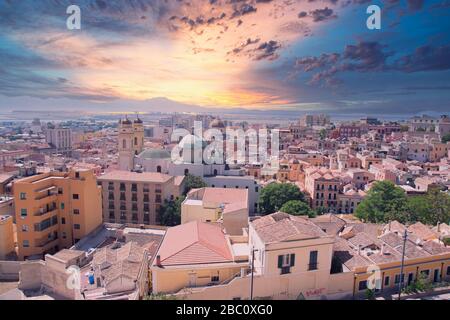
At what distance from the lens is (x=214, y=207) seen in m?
8.55

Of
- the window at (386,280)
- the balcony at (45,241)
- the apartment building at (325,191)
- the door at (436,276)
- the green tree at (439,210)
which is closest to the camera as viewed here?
the window at (386,280)

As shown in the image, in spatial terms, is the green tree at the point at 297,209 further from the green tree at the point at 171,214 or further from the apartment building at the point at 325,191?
the apartment building at the point at 325,191

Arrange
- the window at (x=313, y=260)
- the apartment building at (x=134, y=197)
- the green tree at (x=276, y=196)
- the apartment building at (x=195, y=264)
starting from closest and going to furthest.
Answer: the window at (x=313, y=260)
the apartment building at (x=195, y=264)
the apartment building at (x=134, y=197)
the green tree at (x=276, y=196)

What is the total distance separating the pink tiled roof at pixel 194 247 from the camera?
16.3 feet

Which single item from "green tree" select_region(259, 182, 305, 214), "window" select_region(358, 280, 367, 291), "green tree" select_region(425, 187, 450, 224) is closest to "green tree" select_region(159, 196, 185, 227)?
"green tree" select_region(259, 182, 305, 214)

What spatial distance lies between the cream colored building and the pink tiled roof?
112 centimetres

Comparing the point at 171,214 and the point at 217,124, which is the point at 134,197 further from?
the point at 217,124

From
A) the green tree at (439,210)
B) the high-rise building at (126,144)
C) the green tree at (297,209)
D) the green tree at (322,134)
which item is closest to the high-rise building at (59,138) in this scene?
the high-rise building at (126,144)

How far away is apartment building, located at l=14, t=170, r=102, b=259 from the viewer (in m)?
6.75

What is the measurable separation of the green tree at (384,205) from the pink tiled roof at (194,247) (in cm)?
564

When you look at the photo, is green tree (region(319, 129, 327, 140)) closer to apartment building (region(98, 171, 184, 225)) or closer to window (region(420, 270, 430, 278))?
apartment building (region(98, 171, 184, 225))
